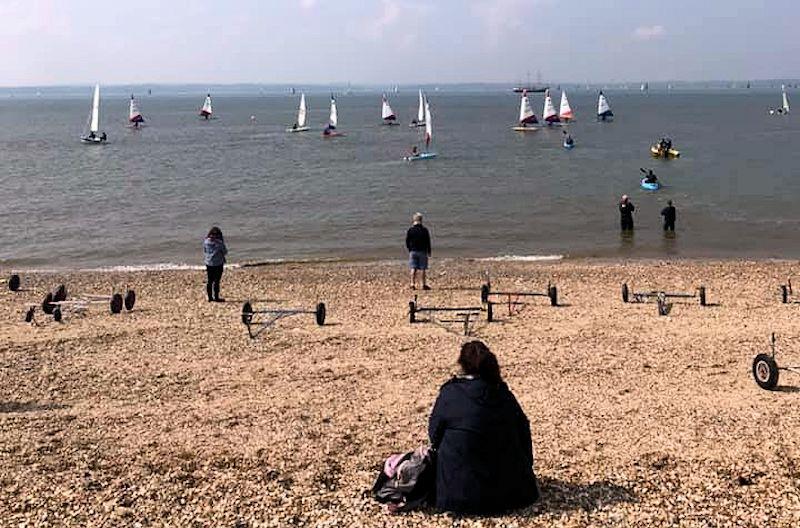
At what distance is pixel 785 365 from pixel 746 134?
78.3 m

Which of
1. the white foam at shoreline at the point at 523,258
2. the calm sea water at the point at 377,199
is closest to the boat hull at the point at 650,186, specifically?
the calm sea water at the point at 377,199

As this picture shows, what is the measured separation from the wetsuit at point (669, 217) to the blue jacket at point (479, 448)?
921 inches

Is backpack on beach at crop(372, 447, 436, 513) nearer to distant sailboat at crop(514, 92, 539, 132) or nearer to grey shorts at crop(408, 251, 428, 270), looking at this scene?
grey shorts at crop(408, 251, 428, 270)

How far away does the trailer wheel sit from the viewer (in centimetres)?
1066

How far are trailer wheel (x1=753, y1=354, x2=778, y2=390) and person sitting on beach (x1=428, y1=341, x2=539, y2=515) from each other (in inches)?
203

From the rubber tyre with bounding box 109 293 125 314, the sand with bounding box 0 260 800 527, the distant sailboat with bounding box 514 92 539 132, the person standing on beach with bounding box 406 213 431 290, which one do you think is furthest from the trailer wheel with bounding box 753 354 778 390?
the distant sailboat with bounding box 514 92 539 132

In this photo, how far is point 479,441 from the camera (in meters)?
6.76

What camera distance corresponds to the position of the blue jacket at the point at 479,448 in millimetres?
6766

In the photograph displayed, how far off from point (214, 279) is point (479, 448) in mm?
11713

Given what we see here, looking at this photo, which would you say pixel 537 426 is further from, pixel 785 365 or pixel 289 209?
pixel 289 209

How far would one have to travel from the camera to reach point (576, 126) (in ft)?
325

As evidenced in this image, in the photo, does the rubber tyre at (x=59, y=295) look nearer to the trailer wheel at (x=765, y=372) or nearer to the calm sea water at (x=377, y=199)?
the calm sea water at (x=377, y=199)

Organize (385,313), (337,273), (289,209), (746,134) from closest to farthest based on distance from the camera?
(385,313)
(337,273)
(289,209)
(746,134)

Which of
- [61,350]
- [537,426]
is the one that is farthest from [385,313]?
[537,426]
